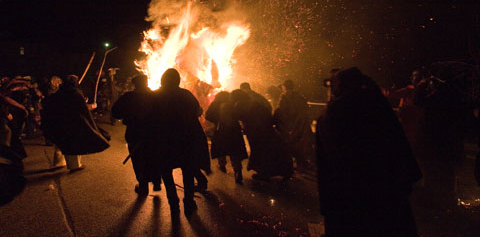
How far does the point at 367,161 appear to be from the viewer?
7.95ft

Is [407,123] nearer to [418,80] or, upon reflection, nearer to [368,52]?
[418,80]

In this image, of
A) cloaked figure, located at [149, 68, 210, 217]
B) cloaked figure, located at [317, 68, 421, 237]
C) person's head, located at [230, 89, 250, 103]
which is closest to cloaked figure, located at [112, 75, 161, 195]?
cloaked figure, located at [149, 68, 210, 217]

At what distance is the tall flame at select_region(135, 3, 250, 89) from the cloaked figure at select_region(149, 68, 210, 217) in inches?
236

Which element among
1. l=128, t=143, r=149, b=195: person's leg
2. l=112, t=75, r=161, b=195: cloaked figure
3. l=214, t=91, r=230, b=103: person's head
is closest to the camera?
l=112, t=75, r=161, b=195: cloaked figure

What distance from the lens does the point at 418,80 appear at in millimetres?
4961

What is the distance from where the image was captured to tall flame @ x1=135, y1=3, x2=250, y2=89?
10266 mm

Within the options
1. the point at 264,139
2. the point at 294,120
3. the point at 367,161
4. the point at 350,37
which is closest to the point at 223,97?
the point at 264,139

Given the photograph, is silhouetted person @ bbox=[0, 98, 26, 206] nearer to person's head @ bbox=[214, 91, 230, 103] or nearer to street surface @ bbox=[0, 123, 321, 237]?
street surface @ bbox=[0, 123, 321, 237]

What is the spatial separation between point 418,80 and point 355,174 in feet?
11.1

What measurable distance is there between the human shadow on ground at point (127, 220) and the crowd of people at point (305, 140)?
39cm

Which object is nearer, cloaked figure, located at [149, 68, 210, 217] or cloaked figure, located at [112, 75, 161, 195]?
cloaked figure, located at [149, 68, 210, 217]

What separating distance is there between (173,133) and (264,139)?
183 centimetres

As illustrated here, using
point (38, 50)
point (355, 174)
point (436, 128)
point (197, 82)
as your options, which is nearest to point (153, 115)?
point (355, 174)

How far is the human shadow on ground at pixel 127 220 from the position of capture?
3.82m
